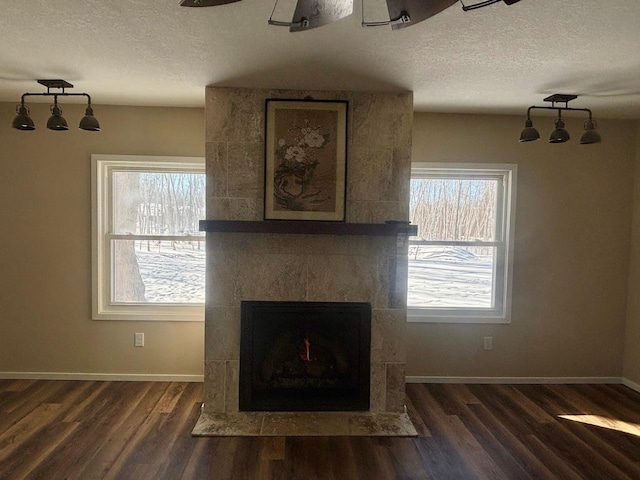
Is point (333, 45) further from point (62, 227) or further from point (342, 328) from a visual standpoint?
point (62, 227)

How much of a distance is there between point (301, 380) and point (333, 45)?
7.83ft

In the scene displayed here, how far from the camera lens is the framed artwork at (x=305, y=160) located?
310 cm

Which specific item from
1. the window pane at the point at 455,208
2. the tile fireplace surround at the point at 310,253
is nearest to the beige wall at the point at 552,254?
the window pane at the point at 455,208

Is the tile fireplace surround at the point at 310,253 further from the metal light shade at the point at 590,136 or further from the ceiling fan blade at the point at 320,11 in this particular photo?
the ceiling fan blade at the point at 320,11

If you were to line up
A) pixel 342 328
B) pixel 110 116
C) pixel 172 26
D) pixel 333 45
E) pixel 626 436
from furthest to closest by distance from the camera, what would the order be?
pixel 110 116 < pixel 342 328 < pixel 626 436 < pixel 333 45 < pixel 172 26

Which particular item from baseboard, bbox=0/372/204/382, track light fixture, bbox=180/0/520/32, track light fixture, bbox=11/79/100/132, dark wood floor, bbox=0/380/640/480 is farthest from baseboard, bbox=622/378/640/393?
track light fixture, bbox=11/79/100/132

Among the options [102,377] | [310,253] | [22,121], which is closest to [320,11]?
[310,253]

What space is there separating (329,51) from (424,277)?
2.38 metres

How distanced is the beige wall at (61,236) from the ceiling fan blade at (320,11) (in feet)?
8.92

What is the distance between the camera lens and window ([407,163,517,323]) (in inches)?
155

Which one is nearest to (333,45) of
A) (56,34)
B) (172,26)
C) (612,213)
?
(172,26)

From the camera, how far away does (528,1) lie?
1784 mm

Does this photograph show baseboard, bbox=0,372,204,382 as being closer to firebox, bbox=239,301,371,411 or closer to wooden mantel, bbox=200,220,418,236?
firebox, bbox=239,301,371,411

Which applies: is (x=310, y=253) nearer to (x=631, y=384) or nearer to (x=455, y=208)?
(x=455, y=208)
